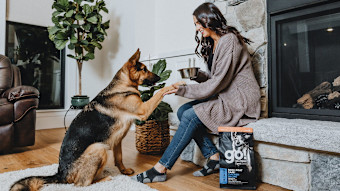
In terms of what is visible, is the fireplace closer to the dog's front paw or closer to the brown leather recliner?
the dog's front paw

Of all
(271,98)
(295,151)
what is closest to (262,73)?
(271,98)

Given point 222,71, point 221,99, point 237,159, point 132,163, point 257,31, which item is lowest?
point 132,163

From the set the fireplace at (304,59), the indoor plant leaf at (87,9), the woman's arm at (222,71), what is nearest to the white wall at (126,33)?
the indoor plant leaf at (87,9)

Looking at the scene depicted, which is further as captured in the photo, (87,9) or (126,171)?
(87,9)

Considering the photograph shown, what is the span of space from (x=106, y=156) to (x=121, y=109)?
0.33 m

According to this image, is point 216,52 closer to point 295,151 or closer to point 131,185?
point 295,151

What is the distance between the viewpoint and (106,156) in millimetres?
1479

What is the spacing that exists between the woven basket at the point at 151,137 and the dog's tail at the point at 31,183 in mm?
980

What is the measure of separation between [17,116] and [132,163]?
128 cm

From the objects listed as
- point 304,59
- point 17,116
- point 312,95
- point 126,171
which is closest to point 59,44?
point 17,116

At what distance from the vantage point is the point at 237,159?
148cm

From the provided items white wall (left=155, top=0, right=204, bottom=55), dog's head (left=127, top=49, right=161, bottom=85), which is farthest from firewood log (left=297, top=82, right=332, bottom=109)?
white wall (left=155, top=0, right=204, bottom=55)

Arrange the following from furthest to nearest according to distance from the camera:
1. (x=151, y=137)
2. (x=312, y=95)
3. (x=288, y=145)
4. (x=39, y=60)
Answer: (x=39, y=60), (x=151, y=137), (x=312, y=95), (x=288, y=145)

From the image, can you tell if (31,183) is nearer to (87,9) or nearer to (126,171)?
(126,171)
